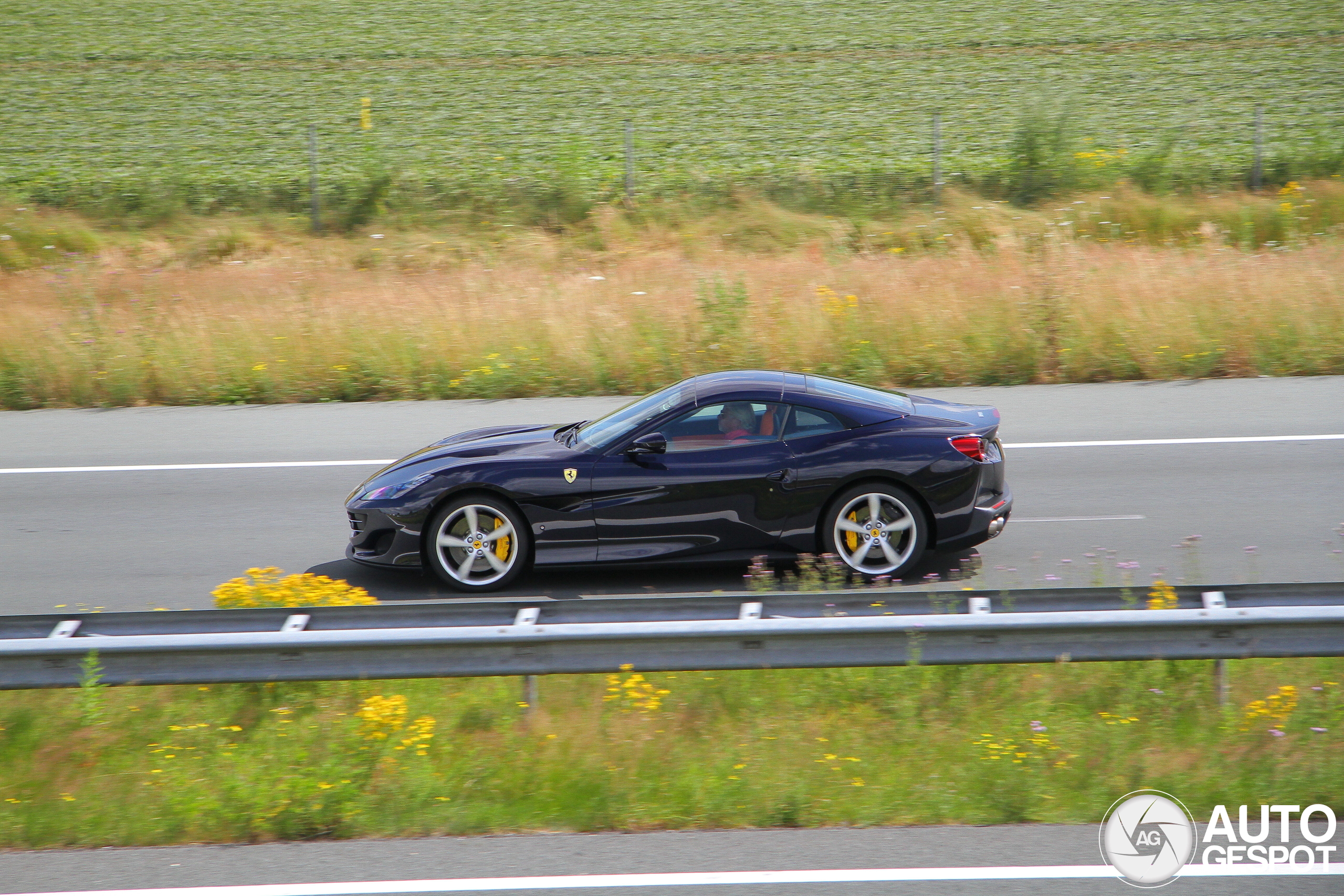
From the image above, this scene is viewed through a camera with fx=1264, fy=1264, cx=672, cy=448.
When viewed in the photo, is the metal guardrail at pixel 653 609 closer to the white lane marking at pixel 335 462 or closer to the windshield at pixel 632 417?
the windshield at pixel 632 417

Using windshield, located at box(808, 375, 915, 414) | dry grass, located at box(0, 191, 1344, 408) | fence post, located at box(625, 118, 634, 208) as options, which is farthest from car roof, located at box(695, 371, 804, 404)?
fence post, located at box(625, 118, 634, 208)

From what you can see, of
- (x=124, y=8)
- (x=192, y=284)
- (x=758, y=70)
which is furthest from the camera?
(x=124, y=8)

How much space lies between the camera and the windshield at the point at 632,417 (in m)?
8.11

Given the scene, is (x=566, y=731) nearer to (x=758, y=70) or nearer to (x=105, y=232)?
(x=105, y=232)

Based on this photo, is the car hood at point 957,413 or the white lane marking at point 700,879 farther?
the car hood at point 957,413

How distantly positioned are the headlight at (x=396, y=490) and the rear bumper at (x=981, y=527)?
10.7 feet

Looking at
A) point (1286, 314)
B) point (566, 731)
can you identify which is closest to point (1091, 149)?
point (1286, 314)

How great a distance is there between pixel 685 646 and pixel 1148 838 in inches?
79.5

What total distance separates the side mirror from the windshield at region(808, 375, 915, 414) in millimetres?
1037

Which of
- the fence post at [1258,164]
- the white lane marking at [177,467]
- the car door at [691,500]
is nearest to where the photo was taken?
the car door at [691,500]

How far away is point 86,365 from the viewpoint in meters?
14.0

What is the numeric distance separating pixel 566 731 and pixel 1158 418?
814 centimetres

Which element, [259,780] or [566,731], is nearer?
[259,780]

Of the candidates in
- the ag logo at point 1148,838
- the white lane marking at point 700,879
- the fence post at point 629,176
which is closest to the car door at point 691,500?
the ag logo at point 1148,838
